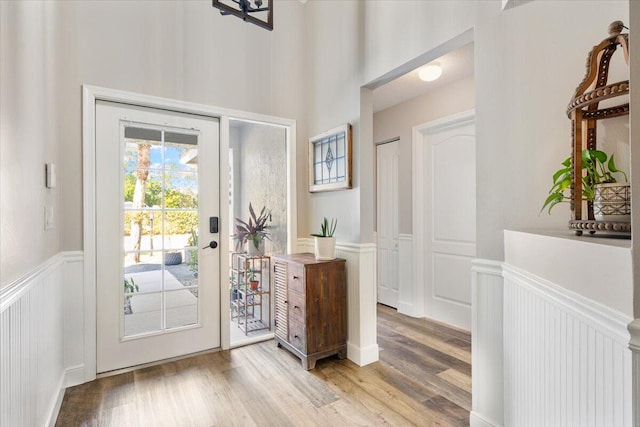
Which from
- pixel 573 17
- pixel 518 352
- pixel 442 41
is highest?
pixel 442 41

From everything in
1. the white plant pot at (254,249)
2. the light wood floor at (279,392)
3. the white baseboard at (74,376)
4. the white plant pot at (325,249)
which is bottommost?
the light wood floor at (279,392)

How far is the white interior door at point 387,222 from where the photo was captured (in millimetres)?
3967

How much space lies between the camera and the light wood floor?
70.3 inches

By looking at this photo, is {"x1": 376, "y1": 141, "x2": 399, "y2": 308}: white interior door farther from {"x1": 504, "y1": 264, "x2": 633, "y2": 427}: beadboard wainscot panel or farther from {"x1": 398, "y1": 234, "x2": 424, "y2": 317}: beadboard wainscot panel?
{"x1": 504, "y1": 264, "x2": 633, "y2": 427}: beadboard wainscot panel

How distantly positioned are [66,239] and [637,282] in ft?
9.40

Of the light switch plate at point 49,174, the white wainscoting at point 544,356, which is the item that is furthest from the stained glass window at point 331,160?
the light switch plate at point 49,174

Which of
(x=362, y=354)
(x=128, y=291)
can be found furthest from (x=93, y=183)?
(x=362, y=354)

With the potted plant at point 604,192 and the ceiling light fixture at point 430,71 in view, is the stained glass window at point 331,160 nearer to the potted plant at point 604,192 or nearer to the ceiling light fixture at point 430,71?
the ceiling light fixture at point 430,71

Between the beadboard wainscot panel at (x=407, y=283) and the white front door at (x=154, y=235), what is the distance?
2176 millimetres

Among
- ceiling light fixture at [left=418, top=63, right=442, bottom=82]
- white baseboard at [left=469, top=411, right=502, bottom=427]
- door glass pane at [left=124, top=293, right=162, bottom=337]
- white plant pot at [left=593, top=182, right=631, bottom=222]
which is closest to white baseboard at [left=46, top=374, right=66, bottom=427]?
door glass pane at [left=124, top=293, right=162, bottom=337]

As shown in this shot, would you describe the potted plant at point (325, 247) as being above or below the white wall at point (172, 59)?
below

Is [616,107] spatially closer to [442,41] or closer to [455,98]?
[442,41]

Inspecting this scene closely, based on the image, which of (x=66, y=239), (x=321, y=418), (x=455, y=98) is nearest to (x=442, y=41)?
(x=455, y=98)

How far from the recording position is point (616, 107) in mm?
1075
